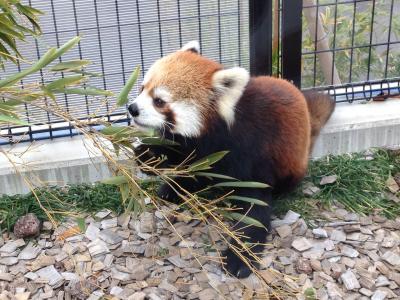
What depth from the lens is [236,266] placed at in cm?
255

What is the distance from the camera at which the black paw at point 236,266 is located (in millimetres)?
2518

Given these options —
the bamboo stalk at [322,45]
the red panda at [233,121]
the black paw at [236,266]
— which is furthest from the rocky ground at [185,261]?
the bamboo stalk at [322,45]

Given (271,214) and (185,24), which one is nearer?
(271,214)

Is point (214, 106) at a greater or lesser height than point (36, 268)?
greater

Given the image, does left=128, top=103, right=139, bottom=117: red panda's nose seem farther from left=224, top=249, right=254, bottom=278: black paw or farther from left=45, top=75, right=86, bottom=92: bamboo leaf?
left=224, top=249, right=254, bottom=278: black paw

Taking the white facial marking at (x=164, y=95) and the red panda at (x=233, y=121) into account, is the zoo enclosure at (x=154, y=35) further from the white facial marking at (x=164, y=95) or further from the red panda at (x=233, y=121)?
the white facial marking at (x=164, y=95)

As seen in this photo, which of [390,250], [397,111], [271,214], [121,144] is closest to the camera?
[121,144]

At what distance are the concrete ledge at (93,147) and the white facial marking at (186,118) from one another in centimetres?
67

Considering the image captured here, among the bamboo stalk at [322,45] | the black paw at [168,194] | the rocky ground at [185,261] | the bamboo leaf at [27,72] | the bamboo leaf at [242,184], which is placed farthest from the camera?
the bamboo stalk at [322,45]

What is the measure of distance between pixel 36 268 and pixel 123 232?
17.5 inches

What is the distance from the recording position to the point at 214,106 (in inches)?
101

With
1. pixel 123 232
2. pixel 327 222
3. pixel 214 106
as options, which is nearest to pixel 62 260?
pixel 123 232

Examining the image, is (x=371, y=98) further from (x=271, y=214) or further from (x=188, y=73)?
(x=188, y=73)

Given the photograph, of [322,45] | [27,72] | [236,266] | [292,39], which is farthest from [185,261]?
[322,45]
